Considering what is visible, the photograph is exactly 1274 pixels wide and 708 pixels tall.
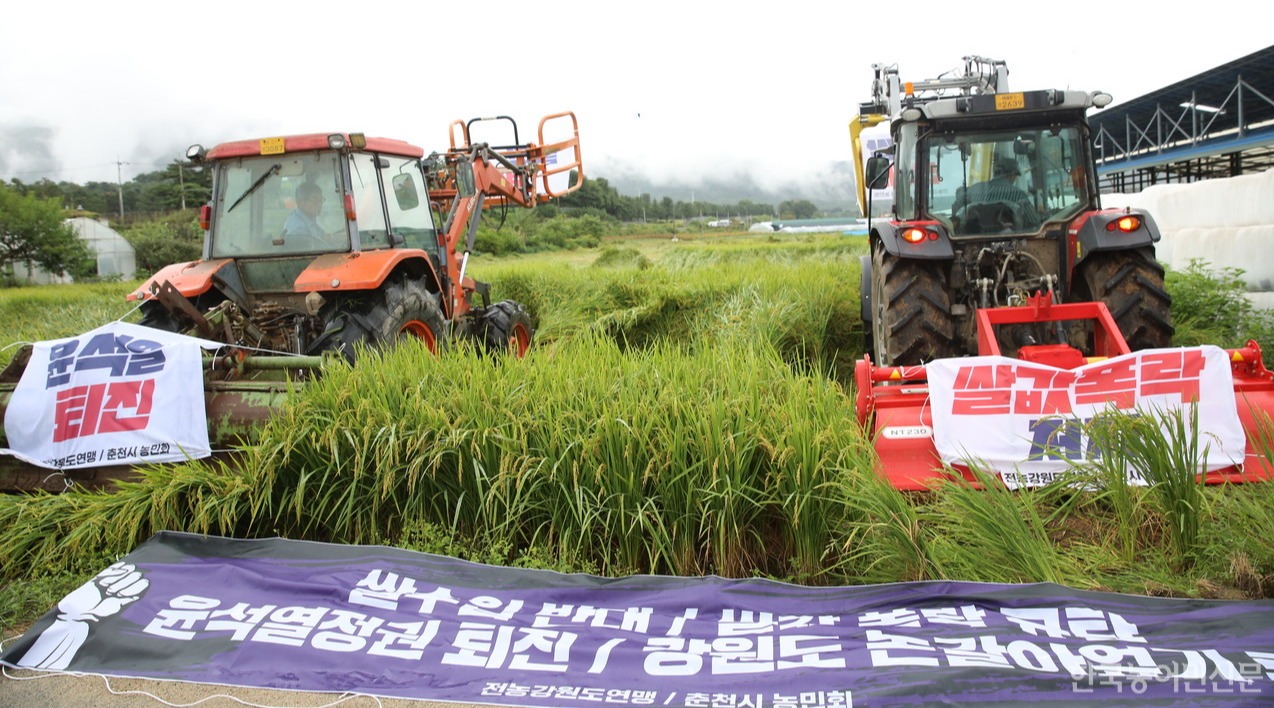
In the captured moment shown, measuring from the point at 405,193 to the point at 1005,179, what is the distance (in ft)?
13.1

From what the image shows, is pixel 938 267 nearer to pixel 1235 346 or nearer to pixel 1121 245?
pixel 1121 245

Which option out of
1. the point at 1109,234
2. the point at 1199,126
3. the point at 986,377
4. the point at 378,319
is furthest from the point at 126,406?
the point at 1199,126

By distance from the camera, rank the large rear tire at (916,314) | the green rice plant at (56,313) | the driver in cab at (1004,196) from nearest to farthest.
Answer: the large rear tire at (916,314) → the driver in cab at (1004,196) → the green rice plant at (56,313)

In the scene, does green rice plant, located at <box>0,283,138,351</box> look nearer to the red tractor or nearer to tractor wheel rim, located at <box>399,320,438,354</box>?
the red tractor

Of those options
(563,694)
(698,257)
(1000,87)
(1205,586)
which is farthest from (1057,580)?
(698,257)

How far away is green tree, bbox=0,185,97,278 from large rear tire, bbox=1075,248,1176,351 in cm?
3128

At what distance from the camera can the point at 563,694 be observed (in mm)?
2467

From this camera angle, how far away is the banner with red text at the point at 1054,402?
349 centimetres

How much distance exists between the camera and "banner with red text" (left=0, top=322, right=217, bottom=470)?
13.0 ft

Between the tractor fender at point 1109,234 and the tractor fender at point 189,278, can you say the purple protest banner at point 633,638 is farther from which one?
the tractor fender at point 1109,234

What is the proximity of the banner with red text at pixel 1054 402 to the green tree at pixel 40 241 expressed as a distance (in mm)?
31451

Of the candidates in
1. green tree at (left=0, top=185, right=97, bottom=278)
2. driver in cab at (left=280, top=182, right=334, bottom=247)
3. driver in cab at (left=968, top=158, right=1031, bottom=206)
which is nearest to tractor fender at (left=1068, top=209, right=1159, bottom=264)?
driver in cab at (left=968, top=158, right=1031, bottom=206)

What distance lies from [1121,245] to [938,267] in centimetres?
95

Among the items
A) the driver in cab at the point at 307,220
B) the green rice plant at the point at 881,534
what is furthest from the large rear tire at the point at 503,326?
the green rice plant at the point at 881,534
